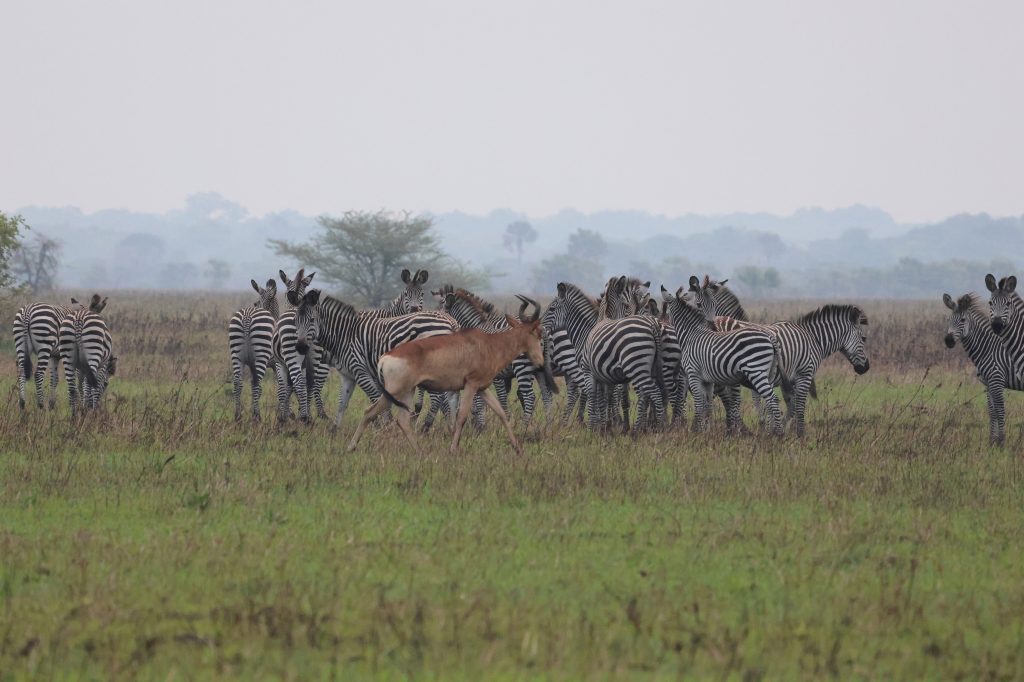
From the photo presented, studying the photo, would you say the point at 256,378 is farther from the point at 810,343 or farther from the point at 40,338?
the point at 810,343

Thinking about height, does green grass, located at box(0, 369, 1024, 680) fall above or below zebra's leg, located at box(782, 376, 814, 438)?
below

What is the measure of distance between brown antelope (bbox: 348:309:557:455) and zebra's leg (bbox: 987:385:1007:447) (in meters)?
5.87

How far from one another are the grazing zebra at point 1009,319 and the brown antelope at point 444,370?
586 cm

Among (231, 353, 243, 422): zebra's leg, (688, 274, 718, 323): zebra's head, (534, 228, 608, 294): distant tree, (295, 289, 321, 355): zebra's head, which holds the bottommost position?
(231, 353, 243, 422): zebra's leg

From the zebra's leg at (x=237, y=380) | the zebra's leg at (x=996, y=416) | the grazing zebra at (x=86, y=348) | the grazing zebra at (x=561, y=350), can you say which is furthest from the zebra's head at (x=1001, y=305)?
the grazing zebra at (x=86, y=348)

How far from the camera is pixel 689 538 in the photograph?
8.99 m

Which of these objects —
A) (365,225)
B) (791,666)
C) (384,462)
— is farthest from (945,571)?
(365,225)

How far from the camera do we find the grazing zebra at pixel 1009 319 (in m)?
14.3

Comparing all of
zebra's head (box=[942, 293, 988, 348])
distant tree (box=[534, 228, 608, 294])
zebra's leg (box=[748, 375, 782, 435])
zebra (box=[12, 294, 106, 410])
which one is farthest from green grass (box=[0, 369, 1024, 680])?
distant tree (box=[534, 228, 608, 294])

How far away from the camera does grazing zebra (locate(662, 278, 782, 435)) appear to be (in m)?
14.0

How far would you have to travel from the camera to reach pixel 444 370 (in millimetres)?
12750

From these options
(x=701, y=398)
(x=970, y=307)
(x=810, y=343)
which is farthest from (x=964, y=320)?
→ (x=701, y=398)

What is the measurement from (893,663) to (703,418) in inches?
331

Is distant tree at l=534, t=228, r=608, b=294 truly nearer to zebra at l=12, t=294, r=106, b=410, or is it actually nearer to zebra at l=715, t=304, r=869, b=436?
zebra at l=12, t=294, r=106, b=410
